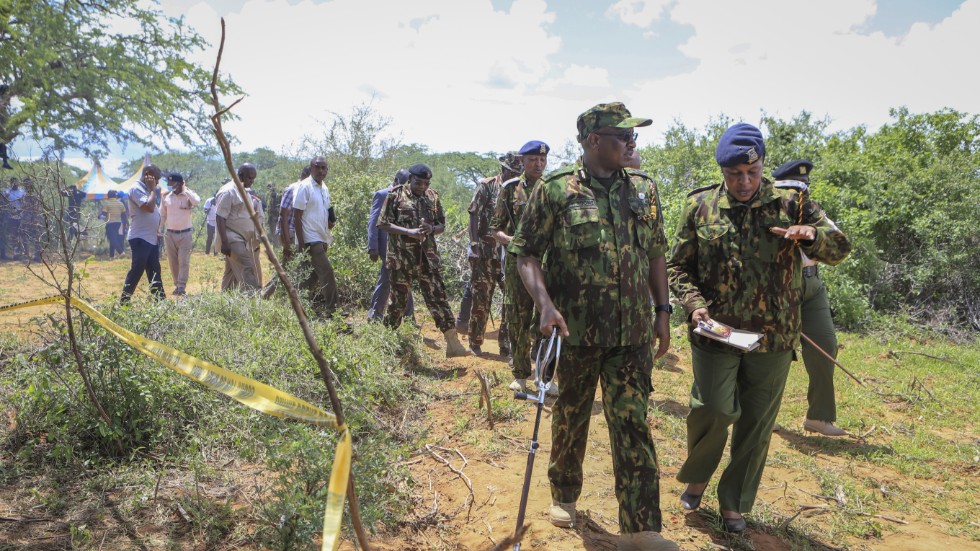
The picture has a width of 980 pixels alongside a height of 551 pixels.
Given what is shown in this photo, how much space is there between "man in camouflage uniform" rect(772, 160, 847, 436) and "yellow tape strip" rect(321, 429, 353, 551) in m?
3.96

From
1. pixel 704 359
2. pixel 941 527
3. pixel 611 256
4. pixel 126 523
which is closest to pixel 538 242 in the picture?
pixel 611 256

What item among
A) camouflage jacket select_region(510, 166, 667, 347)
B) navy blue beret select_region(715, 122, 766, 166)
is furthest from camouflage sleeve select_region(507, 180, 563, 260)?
navy blue beret select_region(715, 122, 766, 166)

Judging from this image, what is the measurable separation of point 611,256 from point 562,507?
1.30 meters

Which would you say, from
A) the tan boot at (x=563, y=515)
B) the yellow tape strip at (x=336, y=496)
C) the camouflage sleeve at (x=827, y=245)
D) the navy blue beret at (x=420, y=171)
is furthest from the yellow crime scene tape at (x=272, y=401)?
the navy blue beret at (x=420, y=171)

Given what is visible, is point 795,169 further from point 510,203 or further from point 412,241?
point 412,241

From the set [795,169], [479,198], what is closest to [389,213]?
[479,198]

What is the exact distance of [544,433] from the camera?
4887mm

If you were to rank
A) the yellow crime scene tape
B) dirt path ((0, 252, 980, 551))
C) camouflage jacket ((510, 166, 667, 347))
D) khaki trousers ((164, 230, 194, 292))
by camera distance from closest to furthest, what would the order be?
the yellow crime scene tape → camouflage jacket ((510, 166, 667, 347)) → dirt path ((0, 252, 980, 551)) → khaki trousers ((164, 230, 194, 292))

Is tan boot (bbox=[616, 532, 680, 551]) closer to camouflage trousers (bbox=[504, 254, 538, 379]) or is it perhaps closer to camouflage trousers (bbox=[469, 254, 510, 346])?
camouflage trousers (bbox=[504, 254, 538, 379])

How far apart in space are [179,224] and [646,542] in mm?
8777

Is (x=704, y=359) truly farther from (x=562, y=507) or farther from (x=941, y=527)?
(x=941, y=527)

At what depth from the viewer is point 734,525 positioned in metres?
3.49

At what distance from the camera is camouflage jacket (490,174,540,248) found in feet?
17.8

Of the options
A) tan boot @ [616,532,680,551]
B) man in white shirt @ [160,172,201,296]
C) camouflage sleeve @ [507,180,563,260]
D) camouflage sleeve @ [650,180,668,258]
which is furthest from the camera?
man in white shirt @ [160,172,201,296]
